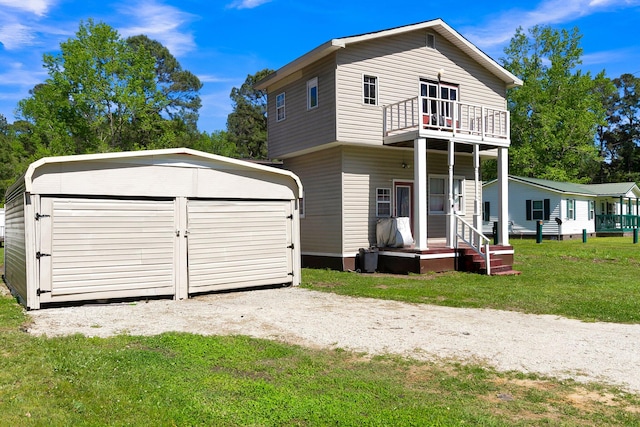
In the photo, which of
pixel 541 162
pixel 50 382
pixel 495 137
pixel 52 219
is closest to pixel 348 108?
pixel 495 137

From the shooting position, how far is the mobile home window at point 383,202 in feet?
52.5

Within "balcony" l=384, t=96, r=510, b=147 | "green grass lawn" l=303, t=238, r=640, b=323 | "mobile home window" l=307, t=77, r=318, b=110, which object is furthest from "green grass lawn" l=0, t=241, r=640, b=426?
"mobile home window" l=307, t=77, r=318, b=110

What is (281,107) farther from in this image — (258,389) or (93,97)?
(93,97)

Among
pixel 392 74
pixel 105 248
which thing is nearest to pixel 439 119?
pixel 392 74

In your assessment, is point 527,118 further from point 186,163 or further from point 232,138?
point 186,163

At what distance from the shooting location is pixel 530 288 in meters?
11.5

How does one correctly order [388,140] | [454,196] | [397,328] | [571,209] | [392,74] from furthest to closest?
[571,209] → [454,196] → [392,74] → [388,140] → [397,328]

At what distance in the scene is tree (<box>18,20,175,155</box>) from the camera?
33.2 metres

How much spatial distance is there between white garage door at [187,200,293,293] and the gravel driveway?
0.81 meters

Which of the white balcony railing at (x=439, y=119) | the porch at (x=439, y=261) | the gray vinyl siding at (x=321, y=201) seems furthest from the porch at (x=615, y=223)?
the gray vinyl siding at (x=321, y=201)

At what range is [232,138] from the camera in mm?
49875

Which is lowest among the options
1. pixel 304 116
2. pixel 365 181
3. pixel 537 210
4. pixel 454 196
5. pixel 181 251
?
pixel 181 251

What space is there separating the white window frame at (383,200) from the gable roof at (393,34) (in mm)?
4496

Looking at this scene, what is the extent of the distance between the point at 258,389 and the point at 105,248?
609 cm
